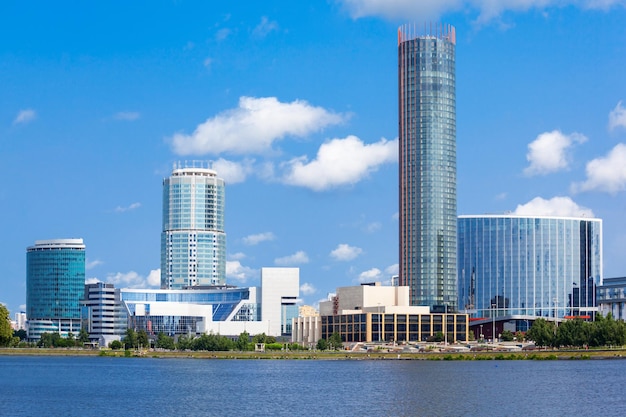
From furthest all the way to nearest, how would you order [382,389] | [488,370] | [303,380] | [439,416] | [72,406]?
[488,370] < [303,380] < [382,389] < [72,406] < [439,416]

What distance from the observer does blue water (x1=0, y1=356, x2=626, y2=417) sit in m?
118

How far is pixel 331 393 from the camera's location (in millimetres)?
142500

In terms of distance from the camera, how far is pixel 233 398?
13650 centimetres

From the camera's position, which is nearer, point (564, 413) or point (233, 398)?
point (564, 413)

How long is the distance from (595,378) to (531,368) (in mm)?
32995

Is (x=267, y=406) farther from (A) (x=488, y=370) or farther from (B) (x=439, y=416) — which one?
(A) (x=488, y=370)

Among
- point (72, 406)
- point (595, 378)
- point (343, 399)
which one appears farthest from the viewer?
point (595, 378)

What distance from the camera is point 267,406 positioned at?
A: 412 ft

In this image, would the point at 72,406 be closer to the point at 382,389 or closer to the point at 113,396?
the point at 113,396

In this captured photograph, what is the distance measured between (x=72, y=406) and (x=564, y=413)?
166ft

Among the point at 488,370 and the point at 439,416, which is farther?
the point at 488,370

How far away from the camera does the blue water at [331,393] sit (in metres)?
118

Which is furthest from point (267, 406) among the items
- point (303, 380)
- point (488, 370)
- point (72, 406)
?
point (488, 370)

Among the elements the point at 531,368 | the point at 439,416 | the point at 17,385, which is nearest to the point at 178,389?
the point at 17,385
